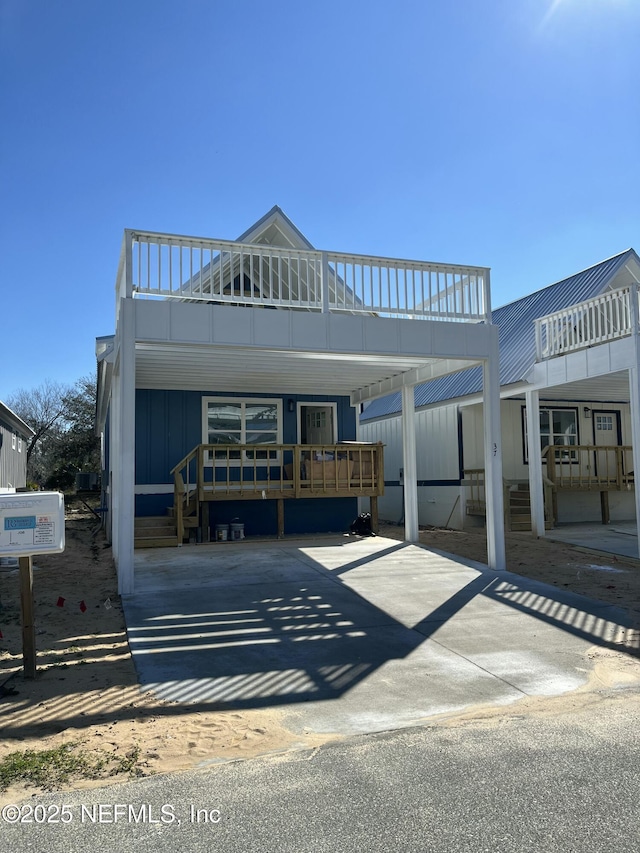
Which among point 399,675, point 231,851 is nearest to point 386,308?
point 399,675

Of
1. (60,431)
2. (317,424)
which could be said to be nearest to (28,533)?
(317,424)

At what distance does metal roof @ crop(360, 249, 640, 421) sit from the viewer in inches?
574

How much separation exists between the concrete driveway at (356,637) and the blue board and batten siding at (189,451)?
146 inches

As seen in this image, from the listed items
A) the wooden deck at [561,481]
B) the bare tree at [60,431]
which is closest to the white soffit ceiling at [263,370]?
the wooden deck at [561,481]

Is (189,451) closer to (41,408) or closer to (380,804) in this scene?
(380,804)

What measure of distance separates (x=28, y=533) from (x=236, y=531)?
28.7 ft

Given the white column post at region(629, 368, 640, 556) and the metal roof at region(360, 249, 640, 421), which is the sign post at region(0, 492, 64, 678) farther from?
the metal roof at region(360, 249, 640, 421)

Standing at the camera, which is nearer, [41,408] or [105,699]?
[105,699]

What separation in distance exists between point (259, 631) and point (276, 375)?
23.7ft

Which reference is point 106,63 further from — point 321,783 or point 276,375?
point 321,783

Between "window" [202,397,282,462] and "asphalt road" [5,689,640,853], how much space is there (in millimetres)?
10413

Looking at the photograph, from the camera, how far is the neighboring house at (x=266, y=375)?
7.98 metres

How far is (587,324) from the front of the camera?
41.7ft

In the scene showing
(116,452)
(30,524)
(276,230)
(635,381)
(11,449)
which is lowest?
(30,524)
